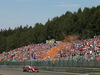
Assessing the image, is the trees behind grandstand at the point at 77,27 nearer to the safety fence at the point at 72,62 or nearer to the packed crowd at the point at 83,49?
the packed crowd at the point at 83,49

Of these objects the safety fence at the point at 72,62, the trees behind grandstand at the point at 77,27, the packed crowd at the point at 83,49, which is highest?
the trees behind grandstand at the point at 77,27

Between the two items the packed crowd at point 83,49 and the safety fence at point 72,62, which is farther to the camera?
the packed crowd at point 83,49

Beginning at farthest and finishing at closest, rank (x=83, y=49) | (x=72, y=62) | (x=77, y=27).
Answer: (x=77, y=27), (x=83, y=49), (x=72, y=62)

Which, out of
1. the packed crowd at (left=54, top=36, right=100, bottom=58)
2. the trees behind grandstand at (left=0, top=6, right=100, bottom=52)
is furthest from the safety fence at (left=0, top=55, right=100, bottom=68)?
the trees behind grandstand at (left=0, top=6, right=100, bottom=52)

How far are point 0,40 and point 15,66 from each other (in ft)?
257

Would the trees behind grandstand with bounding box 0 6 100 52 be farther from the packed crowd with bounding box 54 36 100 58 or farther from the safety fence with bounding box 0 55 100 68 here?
the safety fence with bounding box 0 55 100 68

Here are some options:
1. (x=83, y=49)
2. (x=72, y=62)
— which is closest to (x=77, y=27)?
(x=83, y=49)

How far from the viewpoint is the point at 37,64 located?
4306 cm

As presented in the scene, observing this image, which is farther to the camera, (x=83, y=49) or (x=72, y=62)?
(x=83, y=49)

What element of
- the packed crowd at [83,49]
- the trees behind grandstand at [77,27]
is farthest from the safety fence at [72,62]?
the trees behind grandstand at [77,27]

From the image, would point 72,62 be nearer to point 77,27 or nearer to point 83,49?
point 83,49

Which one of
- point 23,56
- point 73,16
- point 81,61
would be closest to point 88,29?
point 73,16

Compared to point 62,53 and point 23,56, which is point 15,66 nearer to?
point 23,56

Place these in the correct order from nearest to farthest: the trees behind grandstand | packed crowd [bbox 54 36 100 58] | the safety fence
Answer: the safety fence < packed crowd [bbox 54 36 100 58] < the trees behind grandstand
